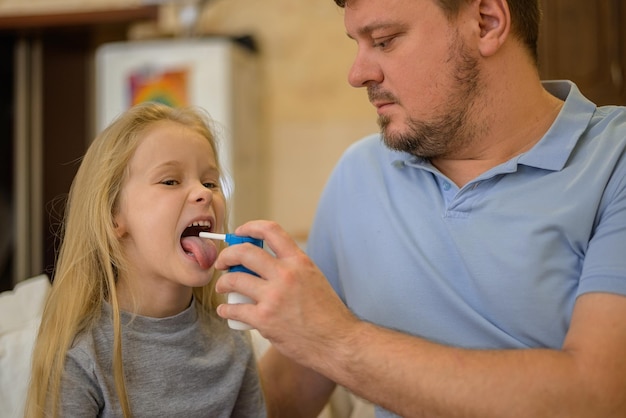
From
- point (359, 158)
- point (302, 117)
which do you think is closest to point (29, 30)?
point (302, 117)

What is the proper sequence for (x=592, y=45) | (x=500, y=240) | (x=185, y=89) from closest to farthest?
(x=500, y=240)
(x=592, y=45)
(x=185, y=89)

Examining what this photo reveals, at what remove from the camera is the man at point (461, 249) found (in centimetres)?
98

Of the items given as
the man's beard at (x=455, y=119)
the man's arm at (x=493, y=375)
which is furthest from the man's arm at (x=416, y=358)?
the man's beard at (x=455, y=119)

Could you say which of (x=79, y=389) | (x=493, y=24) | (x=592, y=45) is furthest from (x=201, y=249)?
(x=592, y=45)

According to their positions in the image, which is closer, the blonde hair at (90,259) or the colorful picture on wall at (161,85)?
the blonde hair at (90,259)

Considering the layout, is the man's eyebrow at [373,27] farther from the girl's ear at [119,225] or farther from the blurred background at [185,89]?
the blurred background at [185,89]

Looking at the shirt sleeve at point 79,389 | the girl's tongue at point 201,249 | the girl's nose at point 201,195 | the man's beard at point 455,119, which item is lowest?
the shirt sleeve at point 79,389

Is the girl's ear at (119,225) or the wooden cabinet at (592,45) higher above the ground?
the wooden cabinet at (592,45)

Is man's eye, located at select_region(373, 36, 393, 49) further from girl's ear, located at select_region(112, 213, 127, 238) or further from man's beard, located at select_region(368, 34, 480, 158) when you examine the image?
girl's ear, located at select_region(112, 213, 127, 238)

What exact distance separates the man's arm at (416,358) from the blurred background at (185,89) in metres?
2.76

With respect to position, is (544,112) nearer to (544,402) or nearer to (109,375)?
(544,402)

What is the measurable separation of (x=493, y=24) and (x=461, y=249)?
15.9 inches

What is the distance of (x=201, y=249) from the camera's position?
3.86 feet

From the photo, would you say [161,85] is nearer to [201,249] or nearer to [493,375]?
[201,249]
